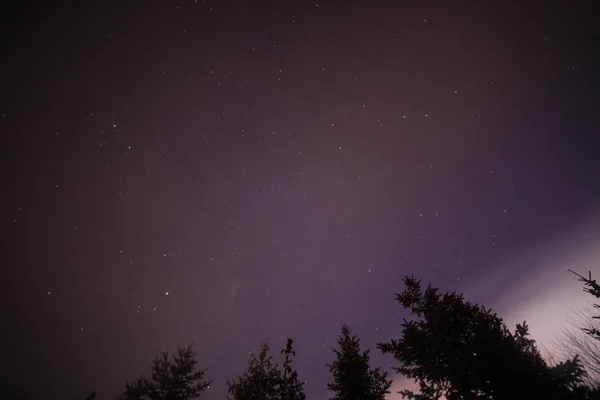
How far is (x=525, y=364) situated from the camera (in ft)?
32.5

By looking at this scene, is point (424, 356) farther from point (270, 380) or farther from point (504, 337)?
point (270, 380)

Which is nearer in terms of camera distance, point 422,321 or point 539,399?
point 539,399

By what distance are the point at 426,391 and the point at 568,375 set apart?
12315 millimetres

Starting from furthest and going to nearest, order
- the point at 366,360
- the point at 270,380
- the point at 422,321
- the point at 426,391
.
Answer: the point at 366,360 → the point at 426,391 → the point at 422,321 → the point at 270,380

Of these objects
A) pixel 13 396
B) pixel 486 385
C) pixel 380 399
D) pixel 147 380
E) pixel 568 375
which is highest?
pixel 13 396

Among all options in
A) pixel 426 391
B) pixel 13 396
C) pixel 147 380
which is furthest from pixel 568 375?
pixel 13 396

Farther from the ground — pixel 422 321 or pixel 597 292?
pixel 422 321

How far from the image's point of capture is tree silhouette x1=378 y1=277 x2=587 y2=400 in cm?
954

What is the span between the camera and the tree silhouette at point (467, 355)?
9.54 meters

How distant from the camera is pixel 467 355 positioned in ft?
32.8

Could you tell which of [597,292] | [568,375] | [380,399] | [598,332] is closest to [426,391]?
[380,399]

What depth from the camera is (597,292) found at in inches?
438

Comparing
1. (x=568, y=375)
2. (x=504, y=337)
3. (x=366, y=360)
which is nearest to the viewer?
(x=504, y=337)

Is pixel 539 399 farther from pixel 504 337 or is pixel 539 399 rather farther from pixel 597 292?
pixel 597 292
